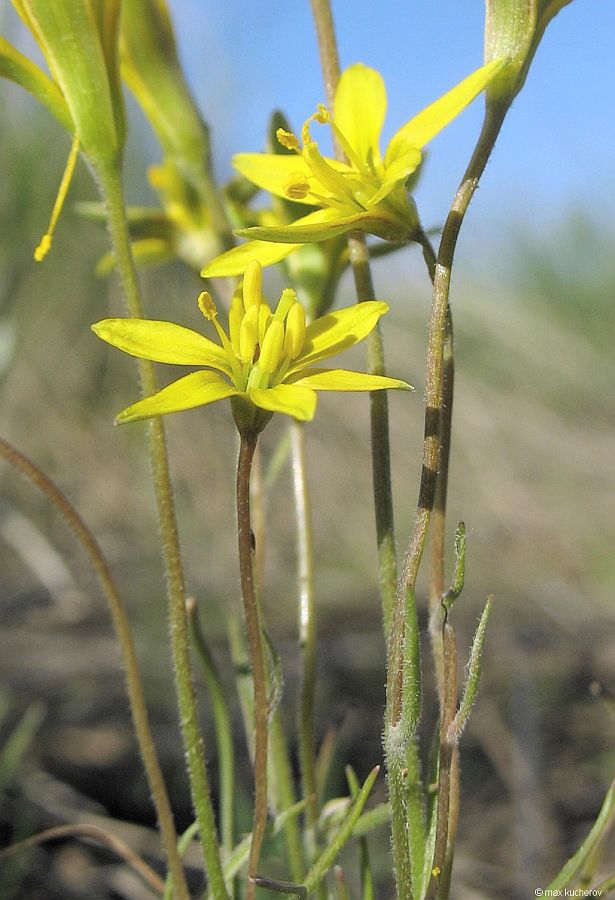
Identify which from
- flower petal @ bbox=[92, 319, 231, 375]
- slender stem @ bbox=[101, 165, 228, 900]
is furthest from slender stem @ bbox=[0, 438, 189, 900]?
flower petal @ bbox=[92, 319, 231, 375]

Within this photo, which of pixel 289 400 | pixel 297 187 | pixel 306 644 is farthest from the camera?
pixel 306 644

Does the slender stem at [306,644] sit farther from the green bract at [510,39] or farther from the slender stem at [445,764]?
the green bract at [510,39]

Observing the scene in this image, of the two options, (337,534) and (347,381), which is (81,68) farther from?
(337,534)

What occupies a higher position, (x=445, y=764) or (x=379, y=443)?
(x=379, y=443)

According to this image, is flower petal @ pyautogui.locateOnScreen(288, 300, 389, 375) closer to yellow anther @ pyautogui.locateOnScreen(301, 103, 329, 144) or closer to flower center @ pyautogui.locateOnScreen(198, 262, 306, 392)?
flower center @ pyautogui.locateOnScreen(198, 262, 306, 392)

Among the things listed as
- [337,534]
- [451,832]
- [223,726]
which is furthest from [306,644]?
[337,534]

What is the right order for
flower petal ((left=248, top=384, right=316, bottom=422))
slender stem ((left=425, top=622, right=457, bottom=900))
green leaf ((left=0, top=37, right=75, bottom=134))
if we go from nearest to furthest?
1. flower petal ((left=248, top=384, right=316, bottom=422))
2. slender stem ((left=425, top=622, right=457, bottom=900))
3. green leaf ((left=0, top=37, right=75, bottom=134))

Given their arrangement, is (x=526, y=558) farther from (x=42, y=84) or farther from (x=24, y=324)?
(x=42, y=84)
